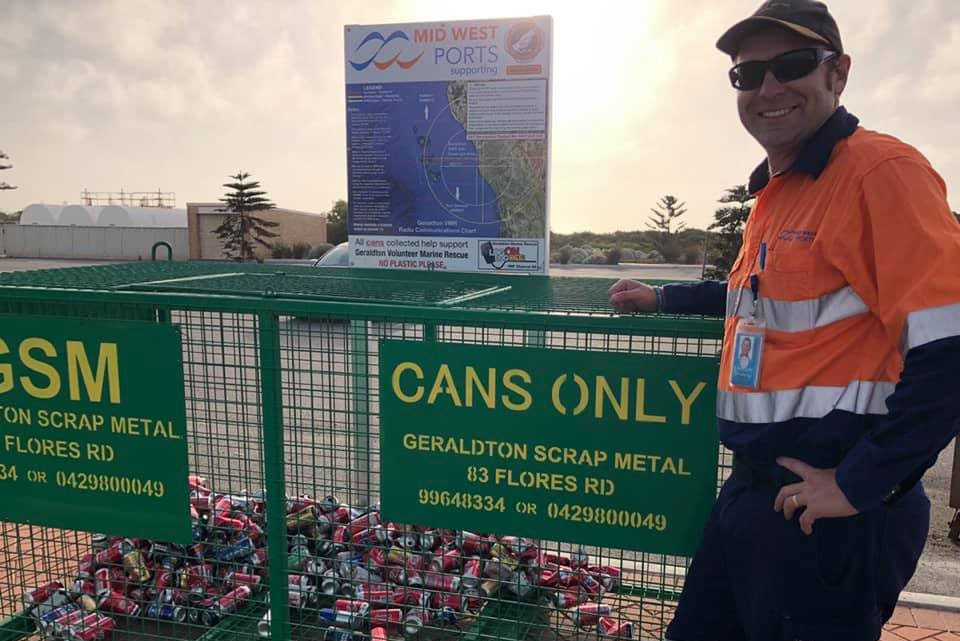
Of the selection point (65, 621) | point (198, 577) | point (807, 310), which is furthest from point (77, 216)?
point (807, 310)

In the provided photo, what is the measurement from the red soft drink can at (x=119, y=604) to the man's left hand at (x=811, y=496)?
3238 millimetres

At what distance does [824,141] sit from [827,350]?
548mm

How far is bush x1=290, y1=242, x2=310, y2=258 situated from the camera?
48.5 metres

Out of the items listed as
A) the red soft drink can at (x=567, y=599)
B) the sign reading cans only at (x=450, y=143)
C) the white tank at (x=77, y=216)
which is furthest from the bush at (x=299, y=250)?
the red soft drink can at (x=567, y=599)

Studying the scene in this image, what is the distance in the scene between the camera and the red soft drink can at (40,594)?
365cm

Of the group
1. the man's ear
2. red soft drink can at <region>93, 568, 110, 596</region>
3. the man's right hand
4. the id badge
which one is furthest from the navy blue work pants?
red soft drink can at <region>93, 568, 110, 596</region>

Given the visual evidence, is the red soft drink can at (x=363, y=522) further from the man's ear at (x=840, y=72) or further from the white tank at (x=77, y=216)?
the white tank at (x=77, y=216)

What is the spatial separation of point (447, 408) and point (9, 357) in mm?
1980

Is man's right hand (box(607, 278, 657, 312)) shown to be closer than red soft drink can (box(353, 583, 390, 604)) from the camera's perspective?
Yes

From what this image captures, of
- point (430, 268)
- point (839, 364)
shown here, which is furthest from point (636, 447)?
point (430, 268)

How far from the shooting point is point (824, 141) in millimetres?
1909

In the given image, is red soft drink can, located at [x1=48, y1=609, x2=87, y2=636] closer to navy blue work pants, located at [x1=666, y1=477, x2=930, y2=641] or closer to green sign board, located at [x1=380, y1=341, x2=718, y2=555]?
green sign board, located at [x1=380, y1=341, x2=718, y2=555]

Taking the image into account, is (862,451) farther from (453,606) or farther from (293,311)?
(453,606)

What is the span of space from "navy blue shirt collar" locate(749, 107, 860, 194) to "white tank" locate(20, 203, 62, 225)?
7448 centimetres
